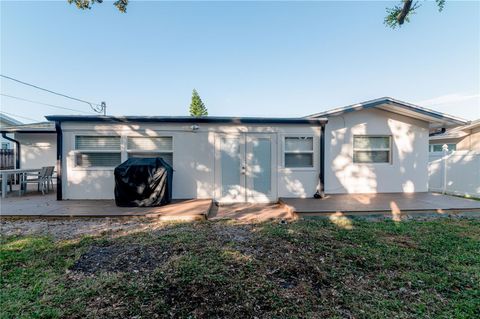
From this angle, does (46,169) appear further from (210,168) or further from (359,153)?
(359,153)

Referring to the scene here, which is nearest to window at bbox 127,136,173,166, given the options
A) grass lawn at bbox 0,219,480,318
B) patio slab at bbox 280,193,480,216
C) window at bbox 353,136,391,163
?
grass lawn at bbox 0,219,480,318

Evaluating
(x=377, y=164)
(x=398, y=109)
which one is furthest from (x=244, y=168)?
(x=398, y=109)

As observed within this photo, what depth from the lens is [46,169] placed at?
29.3 feet

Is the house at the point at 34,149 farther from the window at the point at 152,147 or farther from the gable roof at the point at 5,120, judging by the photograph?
the gable roof at the point at 5,120

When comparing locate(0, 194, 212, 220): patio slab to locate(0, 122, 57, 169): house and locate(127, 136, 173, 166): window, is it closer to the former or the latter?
locate(127, 136, 173, 166): window

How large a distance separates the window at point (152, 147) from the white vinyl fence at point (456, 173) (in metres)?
10.8

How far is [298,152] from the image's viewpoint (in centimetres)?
773

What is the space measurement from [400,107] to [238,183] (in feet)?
20.4

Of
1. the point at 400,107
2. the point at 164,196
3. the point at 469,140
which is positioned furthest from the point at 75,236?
the point at 469,140

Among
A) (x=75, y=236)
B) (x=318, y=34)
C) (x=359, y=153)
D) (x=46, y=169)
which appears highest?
(x=318, y=34)

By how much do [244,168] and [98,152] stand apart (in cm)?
482

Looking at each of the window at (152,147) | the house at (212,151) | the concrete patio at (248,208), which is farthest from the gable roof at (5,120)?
the window at (152,147)

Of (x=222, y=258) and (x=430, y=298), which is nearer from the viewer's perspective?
(x=430, y=298)

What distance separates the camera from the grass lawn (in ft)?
7.37
